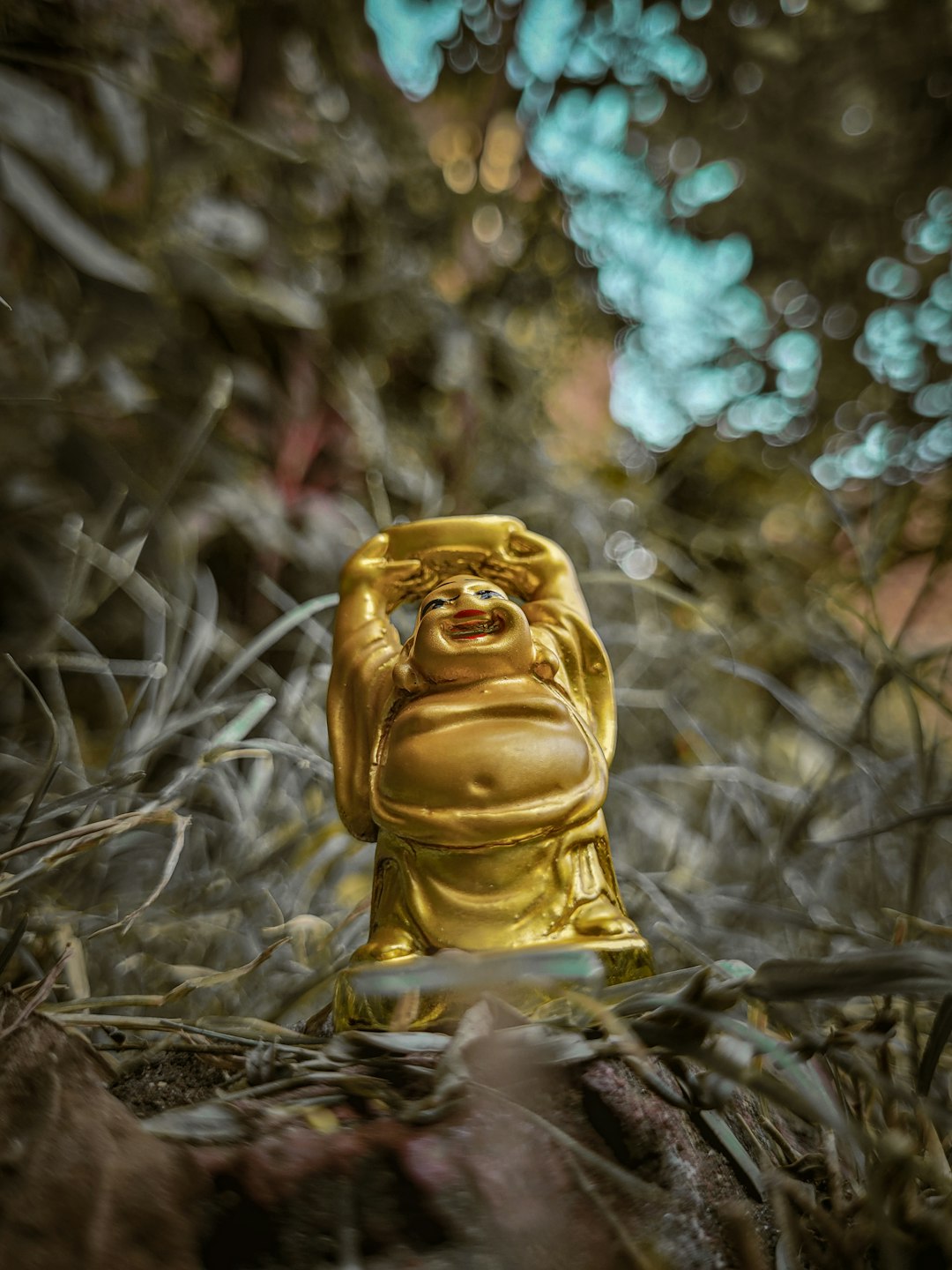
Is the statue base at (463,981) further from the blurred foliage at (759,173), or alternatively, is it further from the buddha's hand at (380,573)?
the blurred foliage at (759,173)

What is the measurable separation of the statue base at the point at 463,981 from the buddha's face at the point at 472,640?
0.45 ft

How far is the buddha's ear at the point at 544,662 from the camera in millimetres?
463

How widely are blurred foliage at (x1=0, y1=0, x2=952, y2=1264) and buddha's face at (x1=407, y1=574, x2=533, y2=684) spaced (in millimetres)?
90

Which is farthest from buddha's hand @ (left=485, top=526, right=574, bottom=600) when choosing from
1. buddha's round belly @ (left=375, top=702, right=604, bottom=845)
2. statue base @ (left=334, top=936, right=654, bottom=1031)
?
statue base @ (left=334, top=936, right=654, bottom=1031)

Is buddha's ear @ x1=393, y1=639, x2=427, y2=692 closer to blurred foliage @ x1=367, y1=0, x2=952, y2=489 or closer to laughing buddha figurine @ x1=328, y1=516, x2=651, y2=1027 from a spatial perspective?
laughing buddha figurine @ x1=328, y1=516, x2=651, y2=1027

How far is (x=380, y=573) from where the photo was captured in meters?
0.52

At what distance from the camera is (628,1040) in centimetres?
25

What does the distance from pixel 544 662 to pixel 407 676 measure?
0.07m

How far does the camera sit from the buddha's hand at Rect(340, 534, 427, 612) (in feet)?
1.69

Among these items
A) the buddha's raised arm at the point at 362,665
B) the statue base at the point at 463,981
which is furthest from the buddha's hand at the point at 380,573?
the statue base at the point at 463,981

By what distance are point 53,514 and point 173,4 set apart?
552 millimetres

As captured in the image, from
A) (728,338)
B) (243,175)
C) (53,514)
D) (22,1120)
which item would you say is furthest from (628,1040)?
(728,338)

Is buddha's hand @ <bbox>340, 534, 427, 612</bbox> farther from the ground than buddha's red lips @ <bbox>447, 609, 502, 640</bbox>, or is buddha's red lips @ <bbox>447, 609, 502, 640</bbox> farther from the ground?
buddha's hand @ <bbox>340, 534, 427, 612</bbox>

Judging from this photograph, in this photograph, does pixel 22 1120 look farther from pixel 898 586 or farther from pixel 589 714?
pixel 898 586
